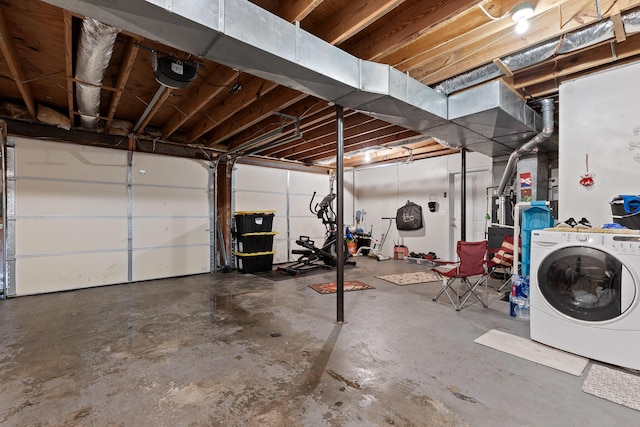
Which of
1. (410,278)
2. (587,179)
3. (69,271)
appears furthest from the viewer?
(410,278)

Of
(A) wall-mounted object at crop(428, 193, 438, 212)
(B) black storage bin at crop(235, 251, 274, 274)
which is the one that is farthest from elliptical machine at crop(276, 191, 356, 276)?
(A) wall-mounted object at crop(428, 193, 438, 212)

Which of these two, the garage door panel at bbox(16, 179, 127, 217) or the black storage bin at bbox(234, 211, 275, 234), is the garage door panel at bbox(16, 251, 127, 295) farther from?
the black storage bin at bbox(234, 211, 275, 234)

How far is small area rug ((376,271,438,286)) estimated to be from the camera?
4.90m

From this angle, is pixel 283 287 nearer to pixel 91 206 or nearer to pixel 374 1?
pixel 91 206

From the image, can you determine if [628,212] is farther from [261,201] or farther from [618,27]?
[261,201]

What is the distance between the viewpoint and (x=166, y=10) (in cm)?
152

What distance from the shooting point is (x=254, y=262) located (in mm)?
5828

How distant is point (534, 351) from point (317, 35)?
3.24m

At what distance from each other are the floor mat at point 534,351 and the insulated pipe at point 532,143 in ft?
8.59

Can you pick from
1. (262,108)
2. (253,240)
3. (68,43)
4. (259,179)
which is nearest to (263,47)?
(68,43)

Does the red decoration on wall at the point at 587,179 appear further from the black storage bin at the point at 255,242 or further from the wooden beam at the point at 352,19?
the black storage bin at the point at 255,242

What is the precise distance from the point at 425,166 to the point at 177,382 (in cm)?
669

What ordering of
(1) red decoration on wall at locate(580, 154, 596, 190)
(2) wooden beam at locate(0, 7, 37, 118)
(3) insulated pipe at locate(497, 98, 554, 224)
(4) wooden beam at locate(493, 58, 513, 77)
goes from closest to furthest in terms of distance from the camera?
(2) wooden beam at locate(0, 7, 37, 118), (4) wooden beam at locate(493, 58, 513, 77), (1) red decoration on wall at locate(580, 154, 596, 190), (3) insulated pipe at locate(497, 98, 554, 224)

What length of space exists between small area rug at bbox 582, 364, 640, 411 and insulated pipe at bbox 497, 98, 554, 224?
2.79m
